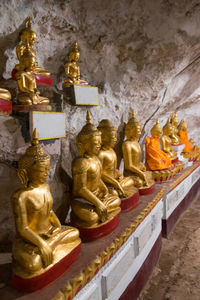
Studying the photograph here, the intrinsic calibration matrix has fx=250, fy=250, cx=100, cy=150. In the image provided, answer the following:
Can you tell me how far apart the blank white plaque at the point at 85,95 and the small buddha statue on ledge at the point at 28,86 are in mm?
456

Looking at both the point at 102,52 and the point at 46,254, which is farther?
the point at 102,52

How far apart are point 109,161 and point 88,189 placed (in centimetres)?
59

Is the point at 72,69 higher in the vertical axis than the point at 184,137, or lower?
higher

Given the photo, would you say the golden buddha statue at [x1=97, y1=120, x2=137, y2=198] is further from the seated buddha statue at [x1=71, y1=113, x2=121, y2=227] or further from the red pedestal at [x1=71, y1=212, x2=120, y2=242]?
the red pedestal at [x1=71, y1=212, x2=120, y2=242]

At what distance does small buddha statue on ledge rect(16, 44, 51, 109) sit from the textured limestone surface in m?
0.18

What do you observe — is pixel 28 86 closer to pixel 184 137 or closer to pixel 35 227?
pixel 35 227

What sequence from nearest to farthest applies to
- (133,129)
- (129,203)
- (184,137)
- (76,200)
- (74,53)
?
1. (76,200)
2. (129,203)
3. (74,53)
4. (133,129)
5. (184,137)

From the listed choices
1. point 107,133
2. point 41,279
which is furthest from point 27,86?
point 41,279

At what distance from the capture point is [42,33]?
252 centimetres

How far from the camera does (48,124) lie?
6.63 feet

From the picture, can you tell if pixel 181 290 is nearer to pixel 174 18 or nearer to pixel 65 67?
pixel 65 67

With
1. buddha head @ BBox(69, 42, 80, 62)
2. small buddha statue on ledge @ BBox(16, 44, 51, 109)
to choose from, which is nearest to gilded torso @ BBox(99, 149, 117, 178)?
small buddha statue on ledge @ BBox(16, 44, 51, 109)

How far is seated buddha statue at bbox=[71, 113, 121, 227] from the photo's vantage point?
199cm

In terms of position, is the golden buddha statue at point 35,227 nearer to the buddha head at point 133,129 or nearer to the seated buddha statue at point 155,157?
the buddha head at point 133,129
